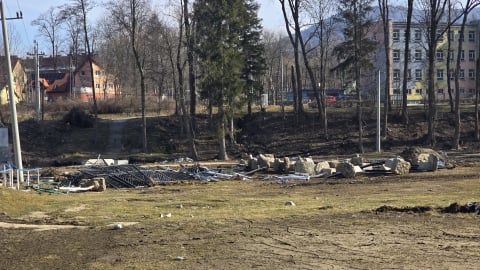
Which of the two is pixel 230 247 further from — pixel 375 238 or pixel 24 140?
pixel 24 140

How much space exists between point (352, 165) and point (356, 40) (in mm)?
19380

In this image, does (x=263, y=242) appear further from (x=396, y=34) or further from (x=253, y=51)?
(x=396, y=34)

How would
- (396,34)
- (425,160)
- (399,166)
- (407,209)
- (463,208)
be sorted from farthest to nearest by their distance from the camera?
(396,34) → (425,160) → (399,166) → (407,209) → (463,208)

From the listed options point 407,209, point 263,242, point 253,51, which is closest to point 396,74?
point 253,51

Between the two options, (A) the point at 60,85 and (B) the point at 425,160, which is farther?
(A) the point at 60,85

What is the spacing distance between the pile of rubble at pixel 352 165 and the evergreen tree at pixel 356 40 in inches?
556

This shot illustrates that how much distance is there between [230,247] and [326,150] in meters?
33.9

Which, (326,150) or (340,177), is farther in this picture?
(326,150)

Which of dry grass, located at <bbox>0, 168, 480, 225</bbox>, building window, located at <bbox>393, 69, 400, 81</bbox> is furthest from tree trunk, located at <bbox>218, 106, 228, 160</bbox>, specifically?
building window, located at <bbox>393, 69, 400, 81</bbox>

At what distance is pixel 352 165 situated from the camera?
2625cm

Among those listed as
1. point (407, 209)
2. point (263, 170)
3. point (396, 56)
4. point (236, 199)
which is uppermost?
point (396, 56)

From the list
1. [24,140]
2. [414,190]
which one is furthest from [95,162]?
[414,190]

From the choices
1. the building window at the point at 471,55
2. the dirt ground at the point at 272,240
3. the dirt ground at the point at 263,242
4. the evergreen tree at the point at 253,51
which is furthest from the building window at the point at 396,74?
the dirt ground at the point at 263,242

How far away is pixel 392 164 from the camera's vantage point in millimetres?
26641
